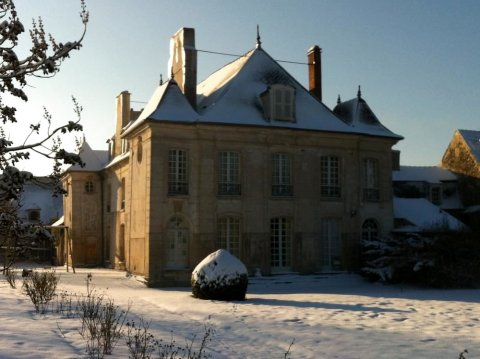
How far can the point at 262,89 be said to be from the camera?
24438mm

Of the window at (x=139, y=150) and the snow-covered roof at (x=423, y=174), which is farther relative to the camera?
the snow-covered roof at (x=423, y=174)

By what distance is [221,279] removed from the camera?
51.8 ft

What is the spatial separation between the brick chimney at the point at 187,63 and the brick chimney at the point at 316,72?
609cm

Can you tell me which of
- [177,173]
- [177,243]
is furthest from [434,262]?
[177,173]

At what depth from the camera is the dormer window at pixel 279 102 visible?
2334 cm

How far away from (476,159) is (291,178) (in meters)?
14.5

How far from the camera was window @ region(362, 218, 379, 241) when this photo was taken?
Result: 2525cm

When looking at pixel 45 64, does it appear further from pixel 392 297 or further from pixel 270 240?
pixel 270 240

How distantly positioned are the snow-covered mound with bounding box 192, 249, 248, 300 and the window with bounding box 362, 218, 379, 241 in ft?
34.5

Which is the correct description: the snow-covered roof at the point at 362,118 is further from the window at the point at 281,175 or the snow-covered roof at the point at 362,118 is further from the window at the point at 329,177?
the window at the point at 281,175

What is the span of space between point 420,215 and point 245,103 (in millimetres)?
10155

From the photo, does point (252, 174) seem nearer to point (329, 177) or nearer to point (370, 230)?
point (329, 177)

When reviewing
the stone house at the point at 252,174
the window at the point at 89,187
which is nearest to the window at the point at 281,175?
the stone house at the point at 252,174

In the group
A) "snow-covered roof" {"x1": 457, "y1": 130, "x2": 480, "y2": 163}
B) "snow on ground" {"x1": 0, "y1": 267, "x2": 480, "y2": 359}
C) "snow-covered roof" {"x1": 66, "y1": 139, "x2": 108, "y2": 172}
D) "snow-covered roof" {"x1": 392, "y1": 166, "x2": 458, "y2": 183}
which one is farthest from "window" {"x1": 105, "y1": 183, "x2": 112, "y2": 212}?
"snow-covered roof" {"x1": 457, "y1": 130, "x2": 480, "y2": 163}
